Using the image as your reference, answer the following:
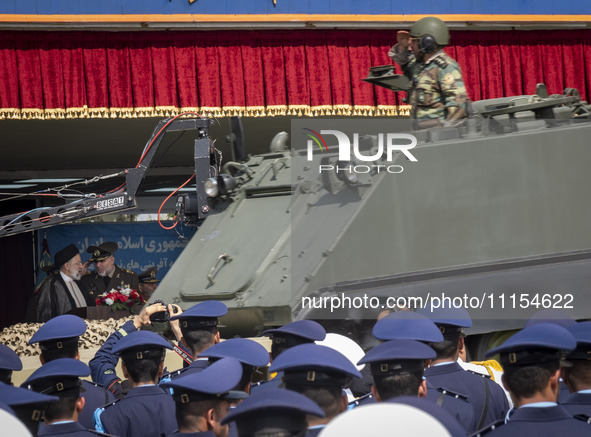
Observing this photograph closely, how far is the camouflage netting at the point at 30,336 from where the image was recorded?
23.7 ft

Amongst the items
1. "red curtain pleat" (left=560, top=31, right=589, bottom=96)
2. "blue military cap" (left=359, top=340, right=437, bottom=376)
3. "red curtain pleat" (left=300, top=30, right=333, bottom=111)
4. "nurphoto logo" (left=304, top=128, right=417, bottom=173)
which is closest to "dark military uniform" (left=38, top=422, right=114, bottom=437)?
"blue military cap" (left=359, top=340, right=437, bottom=376)

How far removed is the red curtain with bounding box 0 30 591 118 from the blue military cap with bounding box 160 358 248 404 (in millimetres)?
8518

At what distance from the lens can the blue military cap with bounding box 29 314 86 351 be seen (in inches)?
209

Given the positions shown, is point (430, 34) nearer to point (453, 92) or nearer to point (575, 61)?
point (453, 92)

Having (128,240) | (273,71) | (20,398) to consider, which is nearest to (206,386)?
(20,398)

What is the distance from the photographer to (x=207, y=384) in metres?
3.44

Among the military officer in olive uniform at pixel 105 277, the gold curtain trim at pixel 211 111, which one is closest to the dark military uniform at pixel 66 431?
the military officer in olive uniform at pixel 105 277

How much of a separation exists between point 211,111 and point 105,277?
2.39 metres

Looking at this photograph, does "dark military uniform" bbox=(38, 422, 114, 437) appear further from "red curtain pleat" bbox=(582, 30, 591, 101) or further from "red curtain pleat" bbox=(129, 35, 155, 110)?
"red curtain pleat" bbox=(582, 30, 591, 101)

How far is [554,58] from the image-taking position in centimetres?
1277

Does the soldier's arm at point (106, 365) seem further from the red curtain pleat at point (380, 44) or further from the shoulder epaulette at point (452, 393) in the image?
the red curtain pleat at point (380, 44)

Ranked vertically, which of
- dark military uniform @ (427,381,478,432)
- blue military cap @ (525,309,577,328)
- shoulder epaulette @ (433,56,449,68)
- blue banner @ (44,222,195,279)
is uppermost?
shoulder epaulette @ (433,56,449,68)

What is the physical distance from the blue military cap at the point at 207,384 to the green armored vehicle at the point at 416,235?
302 cm
